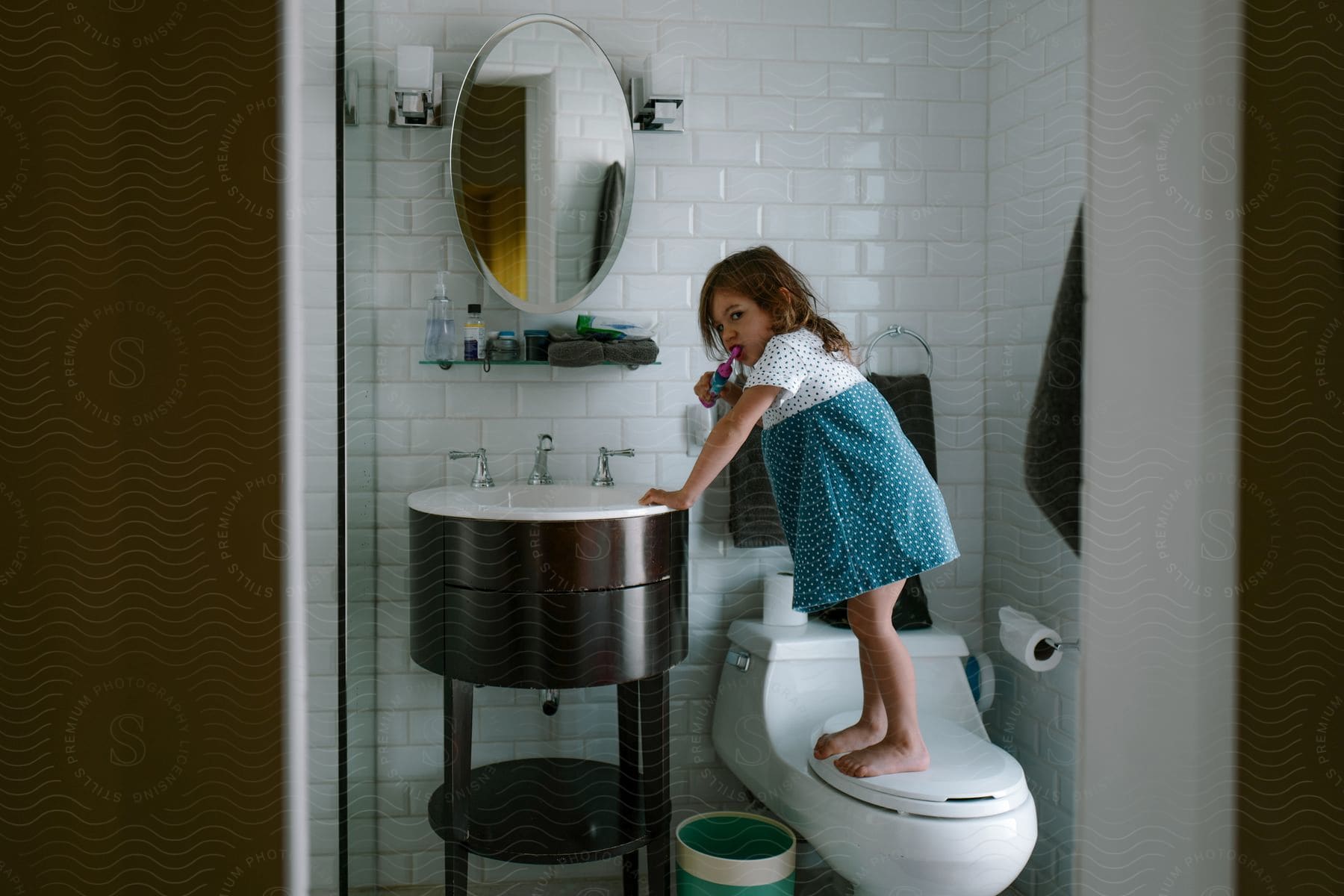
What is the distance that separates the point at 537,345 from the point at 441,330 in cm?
11

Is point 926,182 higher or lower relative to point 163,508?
higher

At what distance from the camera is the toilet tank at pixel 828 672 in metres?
0.89

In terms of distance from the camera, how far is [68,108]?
22.3 inches

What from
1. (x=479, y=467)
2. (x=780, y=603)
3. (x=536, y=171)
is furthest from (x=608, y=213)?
(x=780, y=603)

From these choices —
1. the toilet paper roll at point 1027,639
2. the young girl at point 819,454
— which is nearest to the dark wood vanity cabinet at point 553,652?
the young girl at point 819,454

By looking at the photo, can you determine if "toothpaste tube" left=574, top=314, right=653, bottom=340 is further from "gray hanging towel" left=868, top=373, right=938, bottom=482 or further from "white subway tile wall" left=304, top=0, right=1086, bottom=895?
"gray hanging towel" left=868, top=373, right=938, bottom=482

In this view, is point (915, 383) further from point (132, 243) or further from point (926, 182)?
point (132, 243)

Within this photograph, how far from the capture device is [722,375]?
2.74 feet

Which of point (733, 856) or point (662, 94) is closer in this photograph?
point (662, 94)

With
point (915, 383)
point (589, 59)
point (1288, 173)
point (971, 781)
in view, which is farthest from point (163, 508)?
point (1288, 173)

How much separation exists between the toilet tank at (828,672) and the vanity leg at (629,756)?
117 millimetres

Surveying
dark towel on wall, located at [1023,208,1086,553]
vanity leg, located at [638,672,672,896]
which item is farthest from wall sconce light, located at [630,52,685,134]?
vanity leg, located at [638,672,672,896]

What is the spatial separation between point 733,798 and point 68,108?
0.95 metres

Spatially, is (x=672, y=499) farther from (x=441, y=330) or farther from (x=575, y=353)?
(x=441, y=330)
